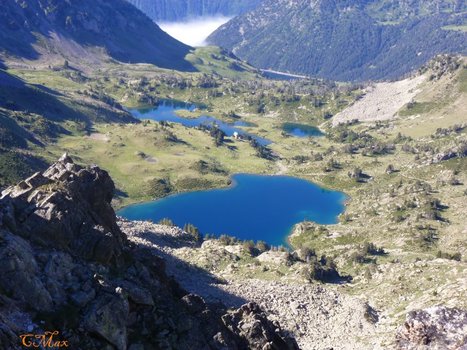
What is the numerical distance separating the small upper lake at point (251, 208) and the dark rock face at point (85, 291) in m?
81.5

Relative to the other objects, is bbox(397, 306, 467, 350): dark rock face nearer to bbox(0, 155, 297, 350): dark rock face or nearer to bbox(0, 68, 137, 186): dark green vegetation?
bbox(0, 155, 297, 350): dark rock face

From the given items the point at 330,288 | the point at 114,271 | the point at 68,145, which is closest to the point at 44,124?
the point at 68,145

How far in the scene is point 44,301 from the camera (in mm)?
28922

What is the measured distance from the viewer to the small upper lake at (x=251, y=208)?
432ft

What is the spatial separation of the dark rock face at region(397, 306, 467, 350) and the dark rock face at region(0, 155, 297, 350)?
13.4 m

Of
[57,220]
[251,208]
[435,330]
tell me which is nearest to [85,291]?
[57,220]

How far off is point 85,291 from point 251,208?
11680cm

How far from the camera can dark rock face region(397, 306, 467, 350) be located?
30.1 meters

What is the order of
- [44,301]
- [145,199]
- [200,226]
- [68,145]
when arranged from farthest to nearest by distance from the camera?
[68,145] → [145,199] → [200,226] → [44,301]

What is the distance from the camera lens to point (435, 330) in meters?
31.0

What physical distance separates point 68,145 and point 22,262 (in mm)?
147134

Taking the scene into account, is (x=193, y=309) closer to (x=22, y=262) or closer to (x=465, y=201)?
(x=22, y=262)

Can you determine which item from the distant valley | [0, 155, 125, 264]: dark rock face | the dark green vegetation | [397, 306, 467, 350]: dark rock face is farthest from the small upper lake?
[397, 306, 467, 350]: dark rock face

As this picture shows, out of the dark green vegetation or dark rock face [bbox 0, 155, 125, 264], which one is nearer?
dark rock face [bbox 0, 155, 125, 264]
